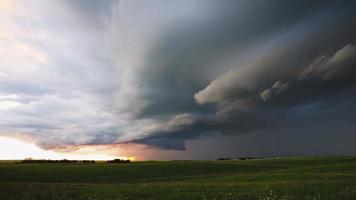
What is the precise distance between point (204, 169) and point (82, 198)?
68.5 metres

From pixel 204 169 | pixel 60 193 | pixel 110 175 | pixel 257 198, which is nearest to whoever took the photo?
pixel 257 198

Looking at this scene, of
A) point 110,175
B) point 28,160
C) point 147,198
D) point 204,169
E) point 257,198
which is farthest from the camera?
point 28,160

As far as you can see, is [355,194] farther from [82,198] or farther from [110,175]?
[110,175]

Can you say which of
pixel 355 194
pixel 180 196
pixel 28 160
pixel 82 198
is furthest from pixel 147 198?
pixel 28 160

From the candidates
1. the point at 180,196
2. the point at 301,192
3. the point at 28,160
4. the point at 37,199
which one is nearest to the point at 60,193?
the point at 37,199

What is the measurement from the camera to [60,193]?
→ 40.7m

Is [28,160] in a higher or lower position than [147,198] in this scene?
higher

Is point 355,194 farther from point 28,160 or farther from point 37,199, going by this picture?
point 28,160

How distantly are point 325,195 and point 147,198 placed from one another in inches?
582

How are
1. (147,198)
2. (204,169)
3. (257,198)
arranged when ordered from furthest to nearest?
1. (204,169)
2. (147,198)
3. (257,198)

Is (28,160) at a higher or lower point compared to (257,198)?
higher

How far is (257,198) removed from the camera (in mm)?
31609

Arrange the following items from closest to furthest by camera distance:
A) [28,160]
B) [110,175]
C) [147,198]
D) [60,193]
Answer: [147,198], [60,193], [110,175], [28,160]

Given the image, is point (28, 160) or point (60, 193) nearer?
point (60, 193)
